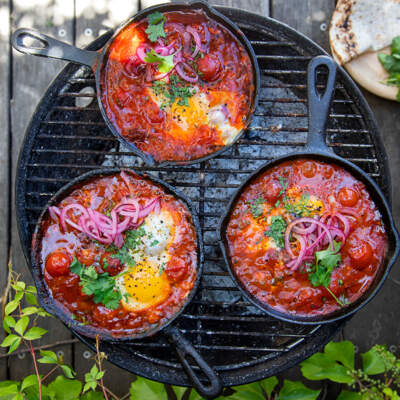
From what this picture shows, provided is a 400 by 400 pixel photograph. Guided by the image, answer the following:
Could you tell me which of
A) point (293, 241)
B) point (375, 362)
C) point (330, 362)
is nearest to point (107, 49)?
point (293, 241)

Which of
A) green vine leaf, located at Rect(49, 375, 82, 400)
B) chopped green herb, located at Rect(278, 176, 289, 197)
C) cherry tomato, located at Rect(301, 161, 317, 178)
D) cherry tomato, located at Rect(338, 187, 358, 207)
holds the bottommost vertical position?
green vine leaf, located at Rect(49, 375, 82, 400)

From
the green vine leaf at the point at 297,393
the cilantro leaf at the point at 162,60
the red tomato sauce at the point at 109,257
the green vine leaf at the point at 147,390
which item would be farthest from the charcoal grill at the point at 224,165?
the cilantro leaf at the point at 162,60

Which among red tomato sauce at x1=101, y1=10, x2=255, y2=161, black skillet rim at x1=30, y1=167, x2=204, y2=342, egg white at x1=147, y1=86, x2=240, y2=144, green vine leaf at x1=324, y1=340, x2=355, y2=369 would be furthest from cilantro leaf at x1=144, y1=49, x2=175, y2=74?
green vine leaf at x1=324, y1=340, x2=355, y2=369

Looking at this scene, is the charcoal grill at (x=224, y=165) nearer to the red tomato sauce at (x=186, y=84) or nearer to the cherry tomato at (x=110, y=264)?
the red tomato sauce at (x=186, y=84)

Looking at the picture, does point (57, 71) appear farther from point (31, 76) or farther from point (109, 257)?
point (109, 257)

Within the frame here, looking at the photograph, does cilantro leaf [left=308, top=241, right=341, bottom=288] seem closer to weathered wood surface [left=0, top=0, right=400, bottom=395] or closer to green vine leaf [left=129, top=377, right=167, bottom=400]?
weathered wood surface [left=0, top=0, right=400, bottom=395]

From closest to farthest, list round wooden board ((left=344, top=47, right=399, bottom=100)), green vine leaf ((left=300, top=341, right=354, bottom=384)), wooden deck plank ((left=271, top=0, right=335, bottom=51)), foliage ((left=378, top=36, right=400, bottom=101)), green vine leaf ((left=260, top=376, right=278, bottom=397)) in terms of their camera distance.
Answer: green vine leaf ((left=300, top=341, right=354, bottom=384))
green vine leaf ((left=260, top=376, right=278, bottom=397))
foliage ((left=378, top=36, right=400, bottom=101))
round wooden board ((left=344, top=47, right=399, bottom=100))
wooden deck plank ((left=271, top=0, right=335, bottom=51))
